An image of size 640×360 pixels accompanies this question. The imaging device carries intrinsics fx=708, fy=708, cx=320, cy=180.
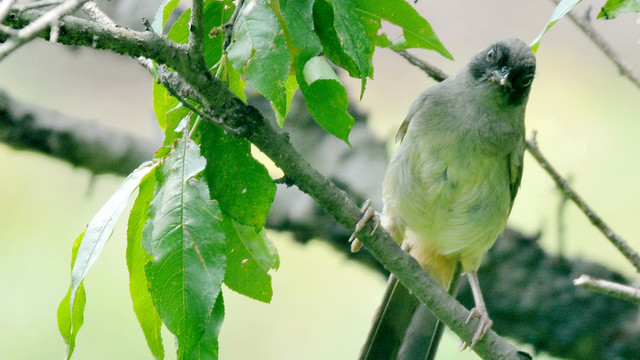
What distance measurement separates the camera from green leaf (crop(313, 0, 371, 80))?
142 centimetres

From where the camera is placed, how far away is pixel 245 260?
1678 millimetres

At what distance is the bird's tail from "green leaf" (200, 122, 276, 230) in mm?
1504

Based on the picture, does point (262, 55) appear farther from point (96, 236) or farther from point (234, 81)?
point (96, 236)

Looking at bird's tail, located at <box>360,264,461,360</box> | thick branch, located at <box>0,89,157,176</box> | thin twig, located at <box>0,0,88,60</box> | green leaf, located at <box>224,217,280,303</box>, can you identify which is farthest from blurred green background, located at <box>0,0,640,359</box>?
thin twig, located at <box>0,0,88,60</box>

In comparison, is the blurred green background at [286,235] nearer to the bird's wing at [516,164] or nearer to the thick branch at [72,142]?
the thick branch at [72,142]

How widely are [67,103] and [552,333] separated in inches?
119

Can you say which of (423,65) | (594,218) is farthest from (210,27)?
(594,218)

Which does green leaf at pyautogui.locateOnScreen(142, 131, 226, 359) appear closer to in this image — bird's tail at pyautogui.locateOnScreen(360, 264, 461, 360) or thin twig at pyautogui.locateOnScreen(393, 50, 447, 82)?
thin twig at pyautogui.locateOnScreen(393, 50, 447, 82)

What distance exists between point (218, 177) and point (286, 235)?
87.1 inches

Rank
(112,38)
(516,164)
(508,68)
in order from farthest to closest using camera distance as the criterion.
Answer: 1. (516,164)
2. (508,68)
3. (112,38)

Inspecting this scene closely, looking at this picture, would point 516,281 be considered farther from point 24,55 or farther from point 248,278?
point 24,55

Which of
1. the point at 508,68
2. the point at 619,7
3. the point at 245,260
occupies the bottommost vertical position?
the point at 245,260

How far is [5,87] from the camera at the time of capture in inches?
163

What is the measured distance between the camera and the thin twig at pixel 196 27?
1320 mm
